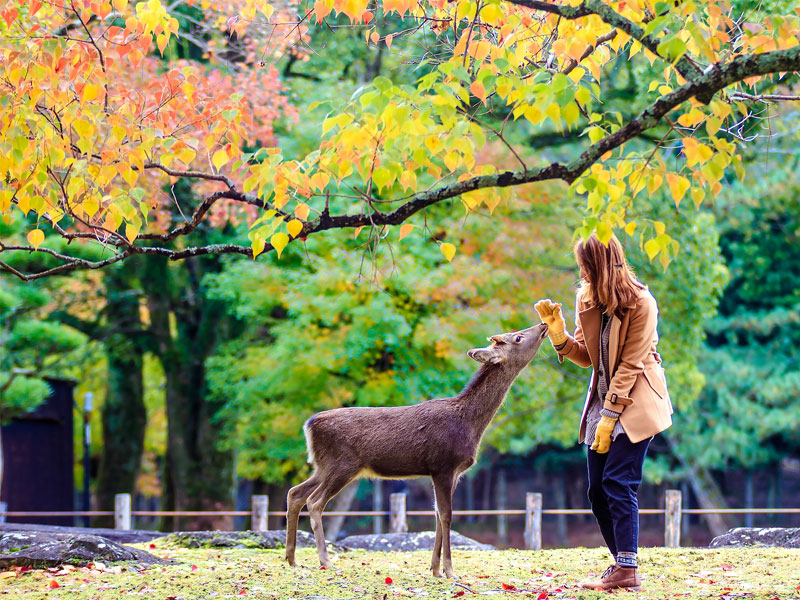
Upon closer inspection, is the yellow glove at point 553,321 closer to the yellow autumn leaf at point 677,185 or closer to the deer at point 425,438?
the deer at point 425,438

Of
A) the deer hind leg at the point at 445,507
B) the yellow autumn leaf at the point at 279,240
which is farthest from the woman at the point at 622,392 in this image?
the yellow autumn leaf at the point at 279,240

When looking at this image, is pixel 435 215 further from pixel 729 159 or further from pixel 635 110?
pixel 729 159

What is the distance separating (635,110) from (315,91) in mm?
5640

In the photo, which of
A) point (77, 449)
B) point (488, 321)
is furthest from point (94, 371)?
point (488, 321)

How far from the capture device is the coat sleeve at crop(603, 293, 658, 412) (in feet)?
16.2

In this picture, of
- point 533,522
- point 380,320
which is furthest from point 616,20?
point 380,320

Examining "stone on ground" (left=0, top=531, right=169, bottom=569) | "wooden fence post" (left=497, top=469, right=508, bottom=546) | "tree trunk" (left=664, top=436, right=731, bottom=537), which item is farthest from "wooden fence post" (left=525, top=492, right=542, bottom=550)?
"wooden fence post" (left=497, top=469, right=508, bottom=546)

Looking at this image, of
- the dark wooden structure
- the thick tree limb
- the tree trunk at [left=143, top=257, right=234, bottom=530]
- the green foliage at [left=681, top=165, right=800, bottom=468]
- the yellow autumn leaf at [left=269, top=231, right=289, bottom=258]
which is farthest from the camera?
the green foliage at [left=681, top=165, right=800, bottom=468]

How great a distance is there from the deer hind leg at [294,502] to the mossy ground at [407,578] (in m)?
0.14

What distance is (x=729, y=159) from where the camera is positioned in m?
4.11

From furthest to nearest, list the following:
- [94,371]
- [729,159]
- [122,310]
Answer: [94,371], [122,310], [729,159]

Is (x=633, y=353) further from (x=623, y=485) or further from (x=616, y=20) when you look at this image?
(x=616, y=20)

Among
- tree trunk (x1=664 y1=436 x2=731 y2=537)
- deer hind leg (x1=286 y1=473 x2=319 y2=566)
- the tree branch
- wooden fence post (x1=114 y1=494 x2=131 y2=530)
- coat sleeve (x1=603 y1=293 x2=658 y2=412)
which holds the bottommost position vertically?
tree trunk (x1=664 y1=436 x2=731 y2=537)

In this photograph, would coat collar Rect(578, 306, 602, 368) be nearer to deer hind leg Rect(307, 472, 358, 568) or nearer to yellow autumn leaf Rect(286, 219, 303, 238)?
yellow autumn leaf Rect(286, 219, 303, 238)
